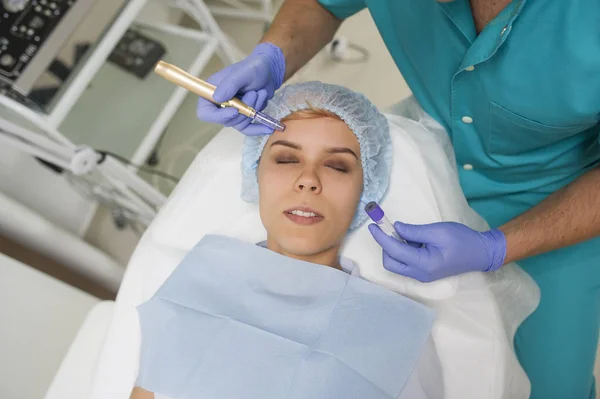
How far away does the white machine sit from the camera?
1044mm

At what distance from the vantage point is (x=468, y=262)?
98 cm

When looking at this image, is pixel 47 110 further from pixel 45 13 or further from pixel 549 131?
pixel 549 131

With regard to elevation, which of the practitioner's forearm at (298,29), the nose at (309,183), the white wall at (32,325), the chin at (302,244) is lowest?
the white wall at (32,325)

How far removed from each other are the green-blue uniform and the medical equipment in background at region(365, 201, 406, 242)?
1.02ft

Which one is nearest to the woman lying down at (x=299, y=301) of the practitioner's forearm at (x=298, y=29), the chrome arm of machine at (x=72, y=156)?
the practitioner's forearm at (x=298, y=29)

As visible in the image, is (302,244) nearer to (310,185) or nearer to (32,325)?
(310,185)

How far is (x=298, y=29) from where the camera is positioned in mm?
1188

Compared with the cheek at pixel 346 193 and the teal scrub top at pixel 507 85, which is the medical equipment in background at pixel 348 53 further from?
the cheek at pixel 346 193

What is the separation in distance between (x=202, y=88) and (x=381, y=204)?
522 mm

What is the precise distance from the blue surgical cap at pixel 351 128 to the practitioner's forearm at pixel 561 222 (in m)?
0.32

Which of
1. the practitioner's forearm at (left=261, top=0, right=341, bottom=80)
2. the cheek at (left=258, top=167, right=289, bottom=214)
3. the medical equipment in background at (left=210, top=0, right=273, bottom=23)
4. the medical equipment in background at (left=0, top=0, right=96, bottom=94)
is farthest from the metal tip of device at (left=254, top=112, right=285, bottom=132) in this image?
the medical equipment in background at (left=210, top=0, right=273, bottom=23)

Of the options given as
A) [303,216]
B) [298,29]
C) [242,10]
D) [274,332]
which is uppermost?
[242,10]

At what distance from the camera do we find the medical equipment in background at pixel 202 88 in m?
0.85

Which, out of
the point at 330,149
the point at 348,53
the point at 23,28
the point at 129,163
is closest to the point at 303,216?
the point at 330,149
